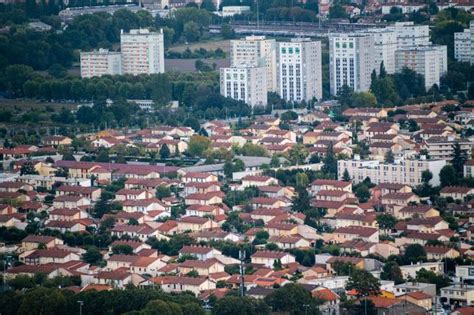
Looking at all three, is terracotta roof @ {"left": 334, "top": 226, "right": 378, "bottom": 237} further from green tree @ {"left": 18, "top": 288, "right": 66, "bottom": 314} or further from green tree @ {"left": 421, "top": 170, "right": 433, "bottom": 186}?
green tree @ {"left": 18, "top": 288, "right": 66, "bottom": 314}

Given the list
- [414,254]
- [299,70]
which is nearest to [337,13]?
[299,70]

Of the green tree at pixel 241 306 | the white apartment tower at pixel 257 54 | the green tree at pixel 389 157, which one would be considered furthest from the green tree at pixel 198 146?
the green tree at pixel 241 306

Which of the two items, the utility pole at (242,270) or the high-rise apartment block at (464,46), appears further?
the high-rise apartment block at (464,46)

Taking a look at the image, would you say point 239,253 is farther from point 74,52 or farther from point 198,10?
point 198,10

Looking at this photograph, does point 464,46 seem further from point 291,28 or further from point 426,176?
point 426,176

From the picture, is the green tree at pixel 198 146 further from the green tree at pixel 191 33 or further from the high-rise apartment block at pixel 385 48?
the green tree at pixel 191 33

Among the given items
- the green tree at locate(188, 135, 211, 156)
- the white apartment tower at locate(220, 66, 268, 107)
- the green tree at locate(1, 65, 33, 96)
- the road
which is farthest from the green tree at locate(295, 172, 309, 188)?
the road
